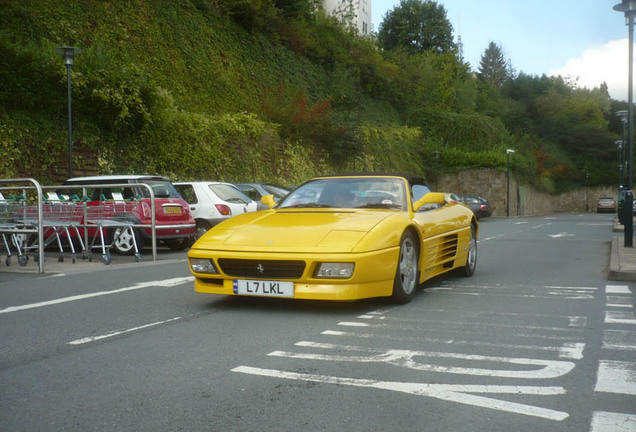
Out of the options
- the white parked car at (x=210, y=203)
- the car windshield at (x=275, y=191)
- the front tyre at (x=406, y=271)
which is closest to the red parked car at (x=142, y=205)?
the white parked car at (x=210, y=203)

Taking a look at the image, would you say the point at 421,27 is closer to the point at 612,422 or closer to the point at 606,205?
the point at 606,205

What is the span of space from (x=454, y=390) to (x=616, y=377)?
3.48ft

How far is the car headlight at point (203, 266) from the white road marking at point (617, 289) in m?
4.59

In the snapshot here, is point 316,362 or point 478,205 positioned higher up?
point 478,205

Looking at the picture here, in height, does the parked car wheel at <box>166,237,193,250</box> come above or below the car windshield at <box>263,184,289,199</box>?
below

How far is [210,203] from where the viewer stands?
15.0m

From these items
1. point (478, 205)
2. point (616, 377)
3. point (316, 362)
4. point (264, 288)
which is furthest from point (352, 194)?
point (478, 205)

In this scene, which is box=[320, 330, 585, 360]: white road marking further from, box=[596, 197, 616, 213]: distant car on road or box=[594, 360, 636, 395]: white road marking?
box=[596, 197, 616, 213]: distant car on road

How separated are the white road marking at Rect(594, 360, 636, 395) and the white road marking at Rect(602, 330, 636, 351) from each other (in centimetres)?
51

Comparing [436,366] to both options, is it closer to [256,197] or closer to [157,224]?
[157,224]

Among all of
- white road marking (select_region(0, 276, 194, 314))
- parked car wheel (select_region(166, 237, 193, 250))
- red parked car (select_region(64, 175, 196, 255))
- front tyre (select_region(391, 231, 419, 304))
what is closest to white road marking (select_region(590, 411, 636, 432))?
front tyre (select_region(391, 231, 419, 304))

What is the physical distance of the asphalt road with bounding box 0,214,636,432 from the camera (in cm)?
337

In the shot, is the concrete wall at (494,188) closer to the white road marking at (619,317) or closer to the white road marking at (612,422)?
the white road marking at (619,317)

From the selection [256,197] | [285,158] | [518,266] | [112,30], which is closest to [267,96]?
[285,158]
